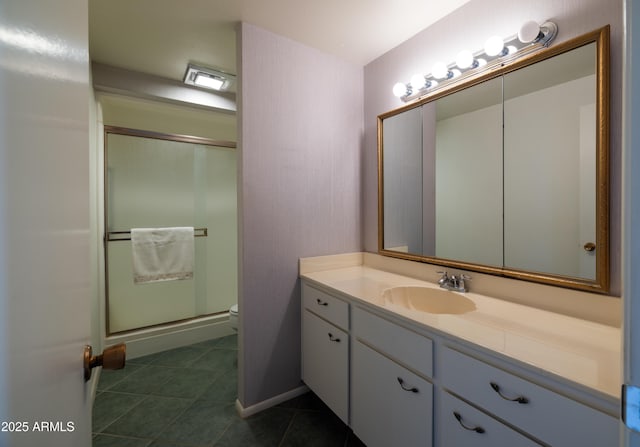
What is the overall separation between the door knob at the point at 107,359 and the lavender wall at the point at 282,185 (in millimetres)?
1072

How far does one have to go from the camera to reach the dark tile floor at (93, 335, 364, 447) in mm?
1507

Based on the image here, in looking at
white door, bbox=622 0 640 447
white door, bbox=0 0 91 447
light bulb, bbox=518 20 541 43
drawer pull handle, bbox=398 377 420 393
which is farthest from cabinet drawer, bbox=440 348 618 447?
light bulb, bbox=518 20 541 43

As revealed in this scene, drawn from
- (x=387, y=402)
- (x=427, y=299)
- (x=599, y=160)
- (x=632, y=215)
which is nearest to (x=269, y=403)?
(x=387, y=402)

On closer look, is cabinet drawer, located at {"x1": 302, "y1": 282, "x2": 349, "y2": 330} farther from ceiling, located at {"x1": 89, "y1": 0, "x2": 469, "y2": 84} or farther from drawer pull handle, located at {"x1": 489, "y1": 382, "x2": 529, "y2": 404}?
ceiling, located at {"x1": 89, "y1": 0, "x2": 469, "y2": 84}

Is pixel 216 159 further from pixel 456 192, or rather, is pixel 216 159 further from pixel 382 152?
pixel 456 192

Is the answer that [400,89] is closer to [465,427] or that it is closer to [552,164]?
[552,164]

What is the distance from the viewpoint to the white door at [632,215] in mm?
349

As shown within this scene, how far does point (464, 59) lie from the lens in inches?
56.3

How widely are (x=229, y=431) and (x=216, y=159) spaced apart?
2.49m

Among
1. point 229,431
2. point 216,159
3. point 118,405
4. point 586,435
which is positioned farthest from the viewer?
point 216,159

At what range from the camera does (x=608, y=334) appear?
96 cm

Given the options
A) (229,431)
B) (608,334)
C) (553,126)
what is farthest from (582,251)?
(229,431)

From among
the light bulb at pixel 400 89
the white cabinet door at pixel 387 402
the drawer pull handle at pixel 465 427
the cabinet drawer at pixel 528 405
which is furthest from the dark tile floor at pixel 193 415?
the light bulb at pixel 400 89

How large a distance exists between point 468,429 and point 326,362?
2.73 ft
